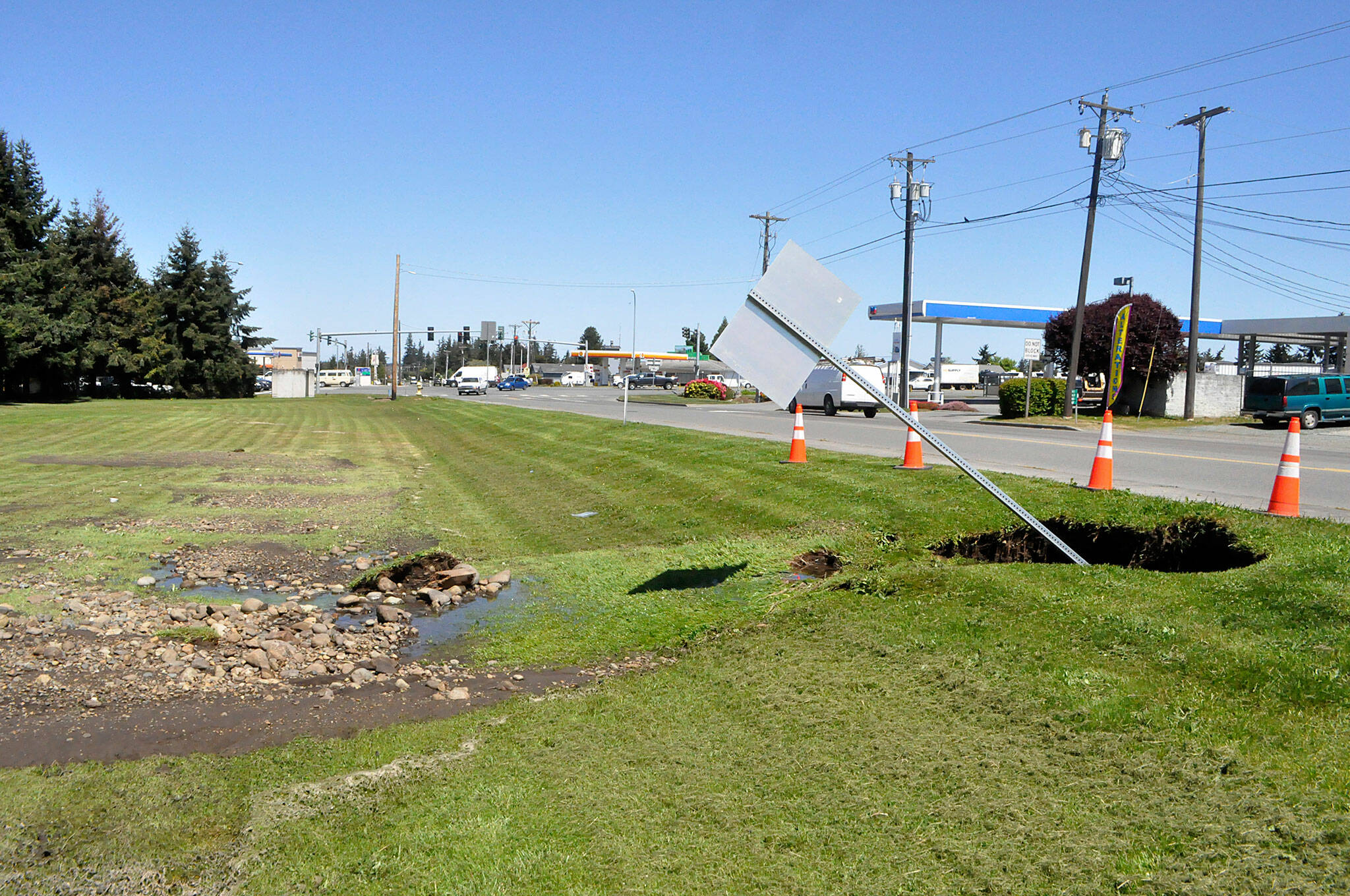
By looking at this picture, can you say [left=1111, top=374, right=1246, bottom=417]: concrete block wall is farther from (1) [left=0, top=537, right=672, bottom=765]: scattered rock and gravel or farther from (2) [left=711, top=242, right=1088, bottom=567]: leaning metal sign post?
(2) [left=711, top=242, right=1088, bottom=567]: leaning metal sign post

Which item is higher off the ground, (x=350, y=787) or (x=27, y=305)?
(x=27, y=305)

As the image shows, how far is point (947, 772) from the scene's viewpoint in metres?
3.88

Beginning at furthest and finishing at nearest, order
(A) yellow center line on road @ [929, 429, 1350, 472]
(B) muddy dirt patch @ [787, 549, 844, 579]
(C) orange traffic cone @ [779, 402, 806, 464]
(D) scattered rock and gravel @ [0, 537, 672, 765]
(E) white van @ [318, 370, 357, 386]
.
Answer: (E) white van @ [318, 370, 357, 386] → (A) yellow center line on road @ [929, 429, 1350, 472] → (C) orange traffic cone @ [779, 402, 806, 464] → (B) muddy dirt patch @ [787, 549, 844, 579] → (D) scattered rock and gravel @ [0, 537, 672, 765]

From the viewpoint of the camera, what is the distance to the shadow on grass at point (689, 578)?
7879 millimetres

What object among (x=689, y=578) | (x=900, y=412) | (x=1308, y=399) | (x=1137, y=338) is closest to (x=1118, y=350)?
(x=1137, y=338)

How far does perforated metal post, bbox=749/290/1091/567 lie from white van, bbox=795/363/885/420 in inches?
1179

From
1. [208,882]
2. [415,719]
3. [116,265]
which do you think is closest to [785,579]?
[415,719]

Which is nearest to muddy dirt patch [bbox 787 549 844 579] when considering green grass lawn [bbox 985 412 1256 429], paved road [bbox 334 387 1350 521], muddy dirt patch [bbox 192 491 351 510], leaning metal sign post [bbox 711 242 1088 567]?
leaning metal sign post [bbox 711 242 1088 567]

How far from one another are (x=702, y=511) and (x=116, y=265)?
178ft

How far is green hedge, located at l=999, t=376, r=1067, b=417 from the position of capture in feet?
117

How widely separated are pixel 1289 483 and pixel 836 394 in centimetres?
2987

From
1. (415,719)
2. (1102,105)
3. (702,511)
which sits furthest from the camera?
(1102,105)

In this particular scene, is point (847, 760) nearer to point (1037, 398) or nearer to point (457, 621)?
point (457, 621)

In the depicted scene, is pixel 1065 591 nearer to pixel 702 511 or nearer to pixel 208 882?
pixel 208 882
